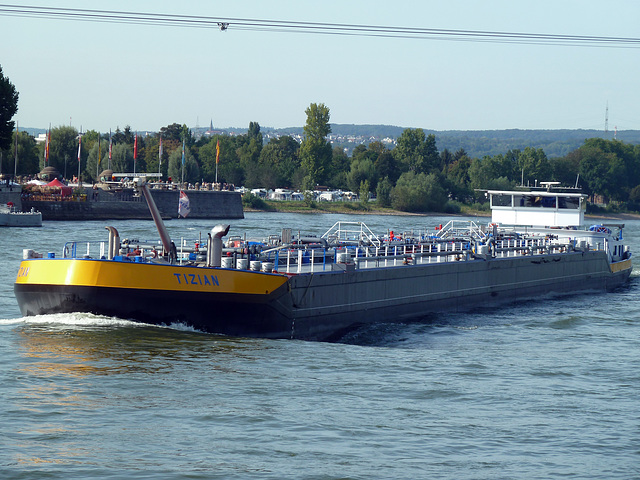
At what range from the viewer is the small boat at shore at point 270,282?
23.8 meters

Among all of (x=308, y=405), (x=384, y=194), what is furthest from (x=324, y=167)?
(x=308, y=405)

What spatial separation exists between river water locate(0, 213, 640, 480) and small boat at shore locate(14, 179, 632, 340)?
660 mm

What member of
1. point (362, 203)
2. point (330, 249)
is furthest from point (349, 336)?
point (362, 203)

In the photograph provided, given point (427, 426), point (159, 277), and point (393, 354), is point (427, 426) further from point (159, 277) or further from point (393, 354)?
point (159, 277)

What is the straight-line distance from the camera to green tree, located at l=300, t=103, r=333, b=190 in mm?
166913

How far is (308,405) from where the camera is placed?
61.8 ft

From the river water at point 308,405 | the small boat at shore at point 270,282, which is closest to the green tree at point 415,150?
the small boat at shore at point 270,282

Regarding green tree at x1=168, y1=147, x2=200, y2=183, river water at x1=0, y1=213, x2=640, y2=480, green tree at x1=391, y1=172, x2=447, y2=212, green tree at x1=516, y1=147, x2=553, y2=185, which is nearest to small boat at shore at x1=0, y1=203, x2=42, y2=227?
river water at x1=0, y1=213, x2=640, y2=480

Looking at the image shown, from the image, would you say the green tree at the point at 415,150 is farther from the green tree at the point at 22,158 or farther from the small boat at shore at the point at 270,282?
the small boat at shore at the point at 270,282

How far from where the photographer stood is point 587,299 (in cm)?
4322

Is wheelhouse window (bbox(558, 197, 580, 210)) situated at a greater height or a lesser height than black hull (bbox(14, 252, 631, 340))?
greater

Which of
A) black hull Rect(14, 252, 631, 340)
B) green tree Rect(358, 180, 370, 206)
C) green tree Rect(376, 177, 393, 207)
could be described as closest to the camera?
black hull Rect(14, 252, 631, 340)

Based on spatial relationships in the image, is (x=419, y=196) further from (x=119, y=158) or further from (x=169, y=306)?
(x=169, y=306)

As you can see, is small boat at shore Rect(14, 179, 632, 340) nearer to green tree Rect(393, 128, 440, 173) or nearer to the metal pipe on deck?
the metal pipe on deck
